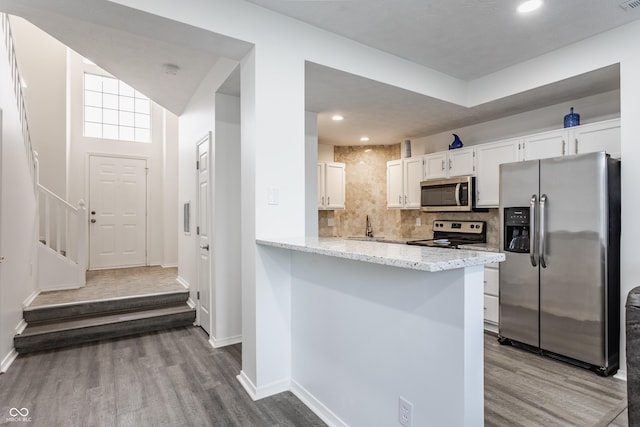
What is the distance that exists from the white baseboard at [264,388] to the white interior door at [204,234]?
50.0 inches

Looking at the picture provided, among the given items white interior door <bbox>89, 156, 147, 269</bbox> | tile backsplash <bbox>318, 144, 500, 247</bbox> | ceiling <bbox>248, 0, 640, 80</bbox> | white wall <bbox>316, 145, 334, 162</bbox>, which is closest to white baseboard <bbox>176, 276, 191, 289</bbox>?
white interior door <bbox>89, 156, 147, 269</bbox>

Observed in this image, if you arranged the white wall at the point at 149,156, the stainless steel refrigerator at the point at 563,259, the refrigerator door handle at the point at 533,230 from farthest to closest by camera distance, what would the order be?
the white wall at the point at 149,156, the refrigerator door handle at the point at 533,230, the stainless steel refrigerator at the point at 563,259

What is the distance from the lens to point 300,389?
2.38 m

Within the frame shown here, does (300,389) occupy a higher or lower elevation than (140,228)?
lower

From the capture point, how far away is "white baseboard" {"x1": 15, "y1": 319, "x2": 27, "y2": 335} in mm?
3275

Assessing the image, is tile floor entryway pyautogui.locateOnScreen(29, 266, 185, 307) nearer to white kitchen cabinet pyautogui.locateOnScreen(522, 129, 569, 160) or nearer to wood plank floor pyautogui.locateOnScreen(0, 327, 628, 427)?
wood plank floor pyautogui.locateOnScreen(0, 327, 628, 427)

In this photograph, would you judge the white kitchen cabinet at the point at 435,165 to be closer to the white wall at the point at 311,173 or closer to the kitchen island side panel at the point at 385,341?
the white wall at the point at 311,173

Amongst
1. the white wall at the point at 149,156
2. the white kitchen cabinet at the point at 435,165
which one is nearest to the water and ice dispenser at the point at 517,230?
the white kitchen cabinet at the point at 435,165

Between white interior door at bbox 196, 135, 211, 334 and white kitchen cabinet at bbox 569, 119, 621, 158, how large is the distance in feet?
11.9

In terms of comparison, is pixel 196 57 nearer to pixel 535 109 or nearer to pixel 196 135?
pixel 196 135

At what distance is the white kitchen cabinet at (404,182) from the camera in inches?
198

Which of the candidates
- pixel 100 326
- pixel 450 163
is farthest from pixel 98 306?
pixel 450 163

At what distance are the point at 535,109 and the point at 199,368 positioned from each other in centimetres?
437

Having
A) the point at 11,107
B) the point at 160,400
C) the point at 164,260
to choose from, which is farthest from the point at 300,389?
the point at 164,260
